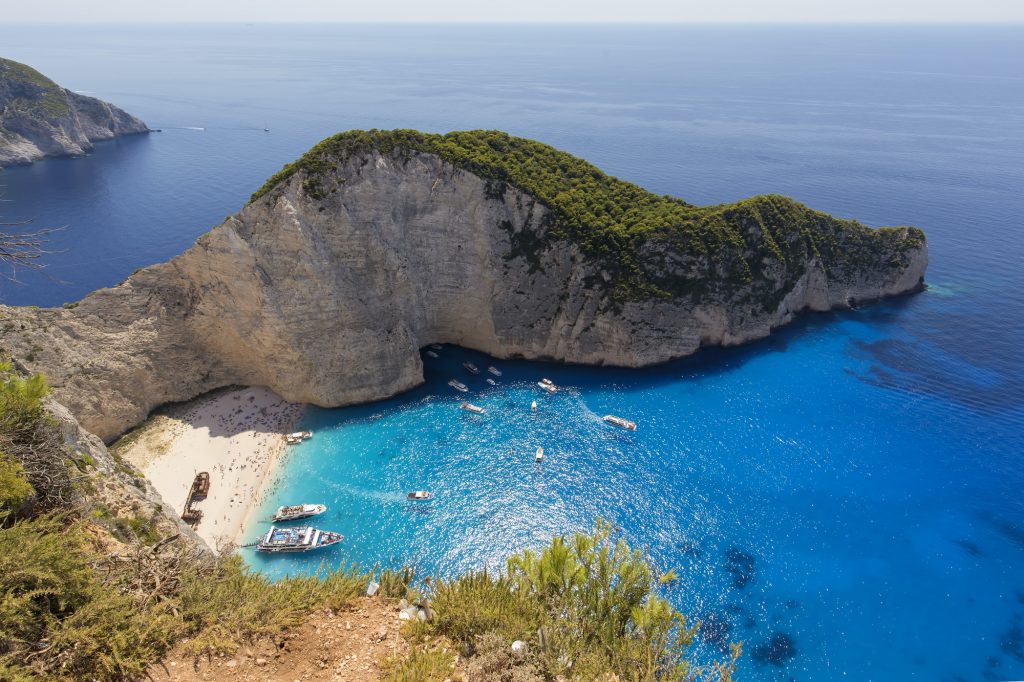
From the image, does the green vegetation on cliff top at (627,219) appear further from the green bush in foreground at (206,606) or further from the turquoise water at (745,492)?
the green bush in foreground at (206,606)

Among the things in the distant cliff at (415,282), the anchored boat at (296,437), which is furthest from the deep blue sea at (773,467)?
the distant cliff at (415,282)

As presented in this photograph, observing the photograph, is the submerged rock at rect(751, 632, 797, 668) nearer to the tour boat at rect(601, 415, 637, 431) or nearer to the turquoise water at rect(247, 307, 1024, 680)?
the turquoise water at rect(247, 307, 1024, 680)

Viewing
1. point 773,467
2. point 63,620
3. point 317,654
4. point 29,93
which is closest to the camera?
point 63,620

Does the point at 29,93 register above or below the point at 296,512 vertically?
above

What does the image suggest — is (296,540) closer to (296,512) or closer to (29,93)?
(296,512)

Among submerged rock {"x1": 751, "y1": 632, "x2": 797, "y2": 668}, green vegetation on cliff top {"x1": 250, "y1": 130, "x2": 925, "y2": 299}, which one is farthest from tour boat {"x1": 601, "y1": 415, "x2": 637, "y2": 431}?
submerged rock {"x1": 751, "y1": 632, "x2": 797, "y2": 668}

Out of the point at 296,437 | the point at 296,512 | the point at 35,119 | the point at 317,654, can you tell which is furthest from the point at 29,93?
the point at 317,654

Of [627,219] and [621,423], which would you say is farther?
[627,219]
